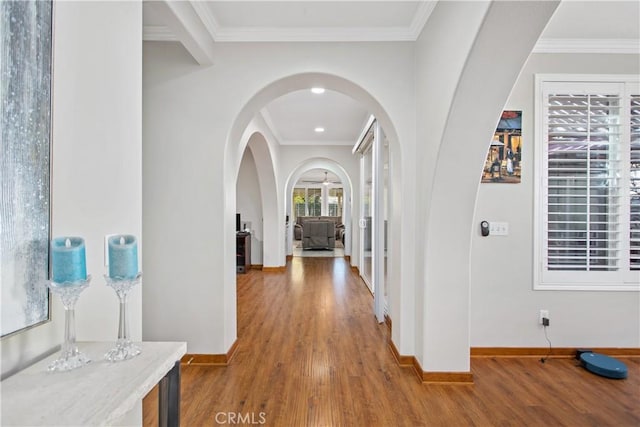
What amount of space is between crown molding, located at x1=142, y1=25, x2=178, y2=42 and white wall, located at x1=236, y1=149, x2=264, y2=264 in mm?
4697

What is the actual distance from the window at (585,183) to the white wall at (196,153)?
1.43 m

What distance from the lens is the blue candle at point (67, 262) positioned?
97 centimetres

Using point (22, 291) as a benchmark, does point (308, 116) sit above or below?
above

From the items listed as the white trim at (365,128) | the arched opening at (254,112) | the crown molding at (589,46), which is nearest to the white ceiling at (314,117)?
the white trim at (365,128)

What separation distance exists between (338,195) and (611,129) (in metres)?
13.3

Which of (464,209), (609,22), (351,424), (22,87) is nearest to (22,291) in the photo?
(22,87)

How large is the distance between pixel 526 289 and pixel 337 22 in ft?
9.26

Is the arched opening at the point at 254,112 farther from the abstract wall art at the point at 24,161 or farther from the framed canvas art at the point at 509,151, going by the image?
the abstract wall art at the point at 24,161

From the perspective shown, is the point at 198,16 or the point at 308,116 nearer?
the point at 198,16

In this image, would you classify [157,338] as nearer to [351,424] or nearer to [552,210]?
[351,424]

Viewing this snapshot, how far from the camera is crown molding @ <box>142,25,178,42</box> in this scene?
2607 mm

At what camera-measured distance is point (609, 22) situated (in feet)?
8.46

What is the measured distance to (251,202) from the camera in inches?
296

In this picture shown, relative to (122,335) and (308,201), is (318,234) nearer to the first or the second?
(308,201)
